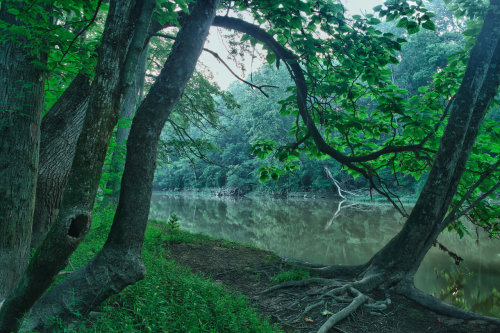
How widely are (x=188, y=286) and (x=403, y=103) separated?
366cm

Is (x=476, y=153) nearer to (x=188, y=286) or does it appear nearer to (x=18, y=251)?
(x=188, y=286)

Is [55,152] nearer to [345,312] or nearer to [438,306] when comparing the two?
[345,312]

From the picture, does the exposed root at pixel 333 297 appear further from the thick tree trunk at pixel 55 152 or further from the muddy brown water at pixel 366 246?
the thick tree trunk at pixel 55 152

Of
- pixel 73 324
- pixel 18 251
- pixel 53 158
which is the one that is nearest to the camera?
pixel 73 324

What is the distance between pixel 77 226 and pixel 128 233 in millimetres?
473

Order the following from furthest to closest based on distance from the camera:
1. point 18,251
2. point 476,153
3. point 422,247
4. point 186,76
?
point 476,153 < point 422,247 < point 18,251 < point 186,76

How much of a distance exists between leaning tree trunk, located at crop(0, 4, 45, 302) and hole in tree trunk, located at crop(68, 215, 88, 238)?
144cm

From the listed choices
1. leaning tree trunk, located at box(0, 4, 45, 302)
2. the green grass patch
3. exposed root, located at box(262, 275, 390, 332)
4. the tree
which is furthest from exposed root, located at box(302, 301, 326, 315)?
leaning tree trunk, located at box(0, 4, 45, 302)

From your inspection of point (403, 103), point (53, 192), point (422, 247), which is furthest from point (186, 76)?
point (422, 247)

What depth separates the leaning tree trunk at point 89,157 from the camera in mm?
1827

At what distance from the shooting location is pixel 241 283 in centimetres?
517

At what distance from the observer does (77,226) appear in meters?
1.84

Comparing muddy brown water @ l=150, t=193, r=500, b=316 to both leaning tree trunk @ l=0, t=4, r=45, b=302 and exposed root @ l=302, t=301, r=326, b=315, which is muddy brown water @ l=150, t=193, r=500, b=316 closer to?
exposed root @ l=302, t=301, r=326, b=315

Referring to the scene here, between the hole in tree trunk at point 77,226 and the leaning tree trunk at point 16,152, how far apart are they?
1.44m
